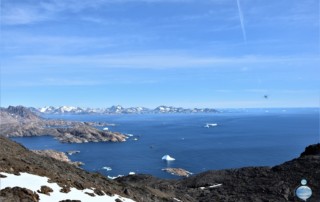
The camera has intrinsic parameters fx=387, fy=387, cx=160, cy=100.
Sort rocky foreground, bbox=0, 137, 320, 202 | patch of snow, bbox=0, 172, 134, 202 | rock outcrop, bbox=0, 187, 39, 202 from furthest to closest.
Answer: rocky foreground, bbox=0, 137, 320, 202 → patch of snow, bbox=0, 172, 134, 202 → rock outcrop, bbox=0, 187, 39, 202


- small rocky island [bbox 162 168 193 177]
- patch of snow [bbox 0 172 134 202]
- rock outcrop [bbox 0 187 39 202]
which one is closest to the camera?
rock outcrop [bbox 0 187 39 202]

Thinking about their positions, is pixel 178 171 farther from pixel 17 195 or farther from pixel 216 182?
pixel 17 195

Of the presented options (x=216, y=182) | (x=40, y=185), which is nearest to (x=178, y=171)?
(x=216, y=182)

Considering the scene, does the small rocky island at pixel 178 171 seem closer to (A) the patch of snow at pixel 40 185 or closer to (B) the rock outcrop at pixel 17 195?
(A) the patch of snow at pixel 40 185

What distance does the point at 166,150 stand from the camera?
196m

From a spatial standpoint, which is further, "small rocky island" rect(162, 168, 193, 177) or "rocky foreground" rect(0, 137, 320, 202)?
"small rocky island" rect(162, 168, 193, 177)

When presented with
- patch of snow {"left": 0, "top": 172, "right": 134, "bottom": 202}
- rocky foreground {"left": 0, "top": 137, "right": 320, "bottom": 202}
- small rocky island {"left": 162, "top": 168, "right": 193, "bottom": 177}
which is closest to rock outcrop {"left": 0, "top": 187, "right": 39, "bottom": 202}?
patch of snow {"left": 0, "top": 172, "right": 134, "bottom": 202}

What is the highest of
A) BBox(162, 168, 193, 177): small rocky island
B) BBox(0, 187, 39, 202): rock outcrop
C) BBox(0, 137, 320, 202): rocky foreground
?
BBox(0, 187, 39, 202): rock outcrop

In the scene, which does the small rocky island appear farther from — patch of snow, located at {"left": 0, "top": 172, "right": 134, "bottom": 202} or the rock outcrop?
the rock outcrop

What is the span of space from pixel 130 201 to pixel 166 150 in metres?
167

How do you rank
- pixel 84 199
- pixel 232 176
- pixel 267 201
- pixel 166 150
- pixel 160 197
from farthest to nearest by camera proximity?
pixel 166 150 < pixel 232 176 < pixel 267 201 < pixel 160 197 < pixel 84 199

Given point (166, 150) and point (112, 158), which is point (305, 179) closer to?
point (112, 158)

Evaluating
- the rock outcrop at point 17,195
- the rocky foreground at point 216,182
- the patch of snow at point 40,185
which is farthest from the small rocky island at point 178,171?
the rock outcrop at point 17,195

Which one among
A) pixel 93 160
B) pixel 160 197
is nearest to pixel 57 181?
pixel 160 197
